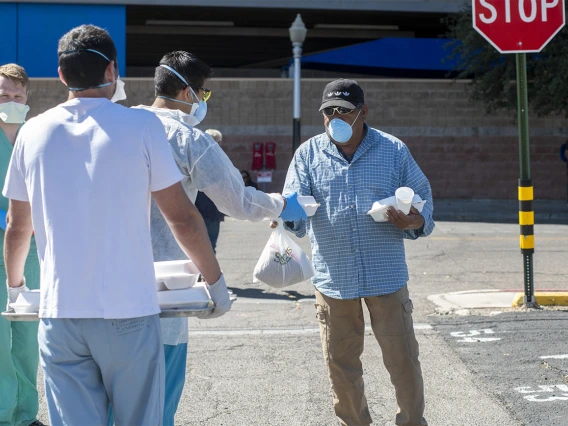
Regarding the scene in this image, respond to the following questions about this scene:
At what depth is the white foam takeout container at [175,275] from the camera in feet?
10.3

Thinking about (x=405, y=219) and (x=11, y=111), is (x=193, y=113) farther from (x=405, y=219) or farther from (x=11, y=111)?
(x=11, y=111)

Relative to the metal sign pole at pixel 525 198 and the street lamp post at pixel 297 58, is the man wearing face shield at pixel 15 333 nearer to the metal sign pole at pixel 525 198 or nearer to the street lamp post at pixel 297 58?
the metal sign pole at pixel 525 198

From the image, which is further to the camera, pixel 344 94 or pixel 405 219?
pixel 344 94

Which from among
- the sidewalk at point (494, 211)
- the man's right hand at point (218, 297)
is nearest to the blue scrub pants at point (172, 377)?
the man's right hand at point (218, 297)

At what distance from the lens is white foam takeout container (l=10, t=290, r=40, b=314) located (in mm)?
3089

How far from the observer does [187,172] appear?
3527 mm

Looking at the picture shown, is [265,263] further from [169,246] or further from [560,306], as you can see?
[560,306]

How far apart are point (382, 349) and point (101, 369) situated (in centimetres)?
193

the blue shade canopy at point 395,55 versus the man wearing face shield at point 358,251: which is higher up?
the blue shade canopy at point 395,55

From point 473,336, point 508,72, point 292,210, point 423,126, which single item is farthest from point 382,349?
point 423,126

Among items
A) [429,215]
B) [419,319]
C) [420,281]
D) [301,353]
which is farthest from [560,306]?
[429,215]

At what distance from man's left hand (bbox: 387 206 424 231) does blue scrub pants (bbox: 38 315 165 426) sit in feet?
5.41

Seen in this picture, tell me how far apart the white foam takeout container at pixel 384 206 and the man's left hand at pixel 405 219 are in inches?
0.9

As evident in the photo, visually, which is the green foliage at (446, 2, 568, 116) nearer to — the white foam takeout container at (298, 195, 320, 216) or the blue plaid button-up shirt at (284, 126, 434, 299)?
the blue plaid button-up shirt at (284, 126, 434, 299)
